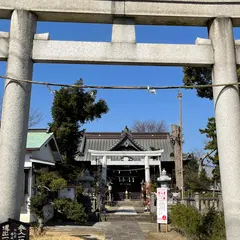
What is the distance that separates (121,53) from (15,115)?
2353 mm

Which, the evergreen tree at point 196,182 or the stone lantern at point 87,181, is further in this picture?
the evergreen tree at point 196,182

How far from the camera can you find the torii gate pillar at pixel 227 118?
589 centimetres

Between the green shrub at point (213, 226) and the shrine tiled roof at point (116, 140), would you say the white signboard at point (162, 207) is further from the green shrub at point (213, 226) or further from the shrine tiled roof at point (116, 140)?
the shrine tiled roof at point (116, 140)

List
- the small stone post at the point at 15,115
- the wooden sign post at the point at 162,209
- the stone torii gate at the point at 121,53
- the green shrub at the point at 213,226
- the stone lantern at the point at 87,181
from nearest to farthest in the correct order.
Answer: the small stone post at the point at 15,115 → the stone torii gate at the point at 121,53 → the green shrub at the point at 213,226 → the wooden sign post at the point at 162,209 → the stone lantern at the point at 87,181

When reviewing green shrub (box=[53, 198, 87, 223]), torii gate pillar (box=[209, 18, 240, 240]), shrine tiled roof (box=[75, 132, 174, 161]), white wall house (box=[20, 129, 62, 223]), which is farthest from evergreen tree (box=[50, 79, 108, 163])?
shrine tiled roof (box=[75, 132, 174, 161])

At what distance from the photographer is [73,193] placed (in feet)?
54.0

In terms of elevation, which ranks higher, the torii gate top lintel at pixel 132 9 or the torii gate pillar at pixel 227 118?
the torii gate top lintel at pixel 132 9

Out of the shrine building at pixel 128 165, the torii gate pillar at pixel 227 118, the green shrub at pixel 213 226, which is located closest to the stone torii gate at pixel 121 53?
the torii gate pillar at pixel 227 118

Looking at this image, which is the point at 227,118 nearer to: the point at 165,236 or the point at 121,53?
the point at 121,53

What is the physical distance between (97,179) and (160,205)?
10354mm

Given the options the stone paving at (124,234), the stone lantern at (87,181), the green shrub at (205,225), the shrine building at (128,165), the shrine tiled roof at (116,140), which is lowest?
the stone paving at (124,234)

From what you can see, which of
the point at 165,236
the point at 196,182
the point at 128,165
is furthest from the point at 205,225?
the point at 128,165

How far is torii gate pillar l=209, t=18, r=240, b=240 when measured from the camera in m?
5.89

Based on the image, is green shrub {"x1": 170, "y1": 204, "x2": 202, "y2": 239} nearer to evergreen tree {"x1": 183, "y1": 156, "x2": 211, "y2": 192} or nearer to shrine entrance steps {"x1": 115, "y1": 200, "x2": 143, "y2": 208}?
evergreen tree {"x1": 183, "y1": 156, "x2": 211, "y2": 192}
